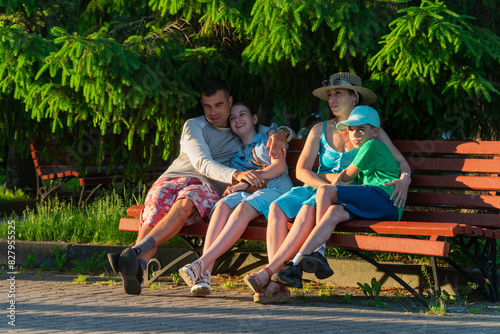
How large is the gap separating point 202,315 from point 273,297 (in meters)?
0.57

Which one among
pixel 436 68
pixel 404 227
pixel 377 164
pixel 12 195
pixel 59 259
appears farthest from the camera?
pixel 12 195

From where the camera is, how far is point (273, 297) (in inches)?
187

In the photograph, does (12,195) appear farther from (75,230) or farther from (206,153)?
(206,153)

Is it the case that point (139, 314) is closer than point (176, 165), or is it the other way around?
point (139, 314)

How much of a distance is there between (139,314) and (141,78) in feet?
6.85

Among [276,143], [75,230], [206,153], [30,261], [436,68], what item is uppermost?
[436,68]

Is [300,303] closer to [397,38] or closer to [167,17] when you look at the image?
[397,38]

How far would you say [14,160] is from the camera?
1176 centimetres

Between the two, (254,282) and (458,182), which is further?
(458,182)

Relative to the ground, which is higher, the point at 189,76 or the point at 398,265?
the point at 189,76

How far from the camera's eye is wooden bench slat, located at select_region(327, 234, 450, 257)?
14.3 feet

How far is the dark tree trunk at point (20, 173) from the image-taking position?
1170 cm

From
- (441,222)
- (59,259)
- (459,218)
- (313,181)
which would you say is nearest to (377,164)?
→ (313,181)

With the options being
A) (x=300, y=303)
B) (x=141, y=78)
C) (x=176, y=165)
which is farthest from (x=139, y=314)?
(x=141, y=78)
